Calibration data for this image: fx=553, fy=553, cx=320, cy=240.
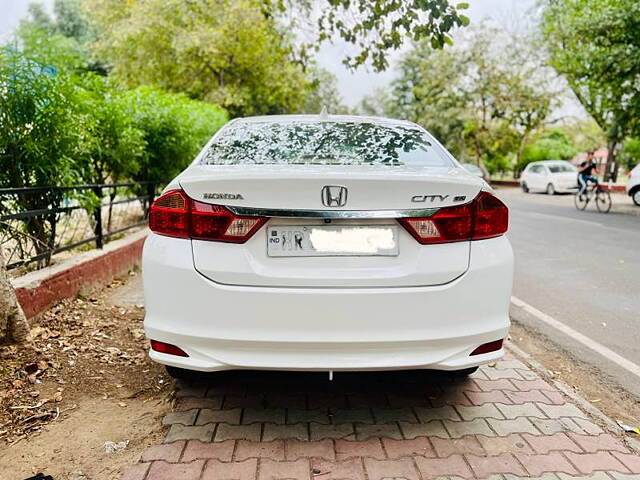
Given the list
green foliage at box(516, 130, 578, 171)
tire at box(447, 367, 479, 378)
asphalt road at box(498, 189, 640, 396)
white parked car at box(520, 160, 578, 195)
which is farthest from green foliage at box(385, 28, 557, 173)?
tire at box(447, 367, 479, 378)

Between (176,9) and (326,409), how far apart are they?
22.2 metres

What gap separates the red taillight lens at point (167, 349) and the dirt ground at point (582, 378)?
2.38 meters

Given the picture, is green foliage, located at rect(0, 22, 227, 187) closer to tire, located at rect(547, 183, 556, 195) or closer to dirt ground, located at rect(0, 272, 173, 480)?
dirt ground, located at rect(0, 272, 173, 480)

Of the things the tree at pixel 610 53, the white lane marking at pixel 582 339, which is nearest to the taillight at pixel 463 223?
the white lane marking at pixel 582 339

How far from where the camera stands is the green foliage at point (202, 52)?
21281 millimetres

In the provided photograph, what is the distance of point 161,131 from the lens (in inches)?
321

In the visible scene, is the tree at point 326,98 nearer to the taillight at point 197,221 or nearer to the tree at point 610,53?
the tree at point 610,53

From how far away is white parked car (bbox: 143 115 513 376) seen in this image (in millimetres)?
2527

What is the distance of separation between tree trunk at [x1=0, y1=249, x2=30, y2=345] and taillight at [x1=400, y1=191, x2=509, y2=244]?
2549 millimetres

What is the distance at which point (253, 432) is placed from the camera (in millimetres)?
2809

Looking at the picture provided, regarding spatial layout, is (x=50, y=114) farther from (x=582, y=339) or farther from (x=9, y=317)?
(x=582, y=339)

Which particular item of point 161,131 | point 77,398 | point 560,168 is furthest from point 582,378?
point 560,168

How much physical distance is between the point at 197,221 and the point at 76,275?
2782 mm

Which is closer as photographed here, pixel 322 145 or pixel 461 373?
pixel 322 145
